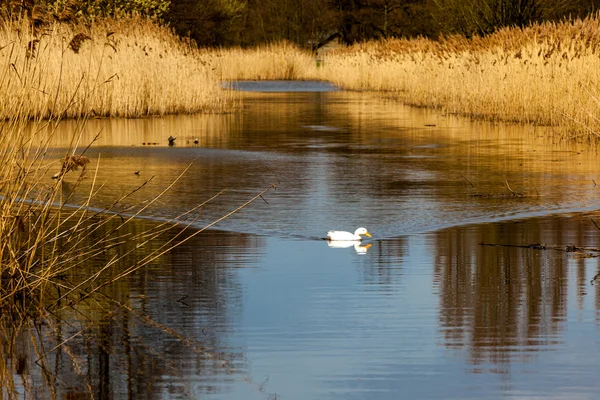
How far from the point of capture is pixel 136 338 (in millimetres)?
6102

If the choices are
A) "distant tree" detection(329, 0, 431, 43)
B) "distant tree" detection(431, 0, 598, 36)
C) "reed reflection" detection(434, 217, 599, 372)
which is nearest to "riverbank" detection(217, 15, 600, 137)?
"distant tree" detection(431, 0, 598, 36)

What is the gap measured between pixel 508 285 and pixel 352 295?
39.2 inches

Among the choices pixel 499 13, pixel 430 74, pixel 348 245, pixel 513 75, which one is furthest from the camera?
pixel 499 13

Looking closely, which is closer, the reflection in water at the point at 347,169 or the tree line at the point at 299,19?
the reflection in water at the point at 347,169

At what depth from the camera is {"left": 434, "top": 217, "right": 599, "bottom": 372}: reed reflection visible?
6.01 metres

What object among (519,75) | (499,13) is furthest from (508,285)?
(499,13)

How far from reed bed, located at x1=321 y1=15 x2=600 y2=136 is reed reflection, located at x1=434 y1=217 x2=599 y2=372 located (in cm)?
701

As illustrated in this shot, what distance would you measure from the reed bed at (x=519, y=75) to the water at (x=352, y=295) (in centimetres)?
516

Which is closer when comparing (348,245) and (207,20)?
(348,245)

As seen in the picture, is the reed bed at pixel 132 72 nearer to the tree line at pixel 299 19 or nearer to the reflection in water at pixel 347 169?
the reflection in water at pixel 347 169

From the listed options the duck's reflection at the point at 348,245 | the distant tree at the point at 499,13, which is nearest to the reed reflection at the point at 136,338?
the duck's reflection at the point at 348,245

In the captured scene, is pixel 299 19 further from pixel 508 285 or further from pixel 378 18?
pixel 508 285

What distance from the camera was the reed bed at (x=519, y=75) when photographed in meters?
20.5

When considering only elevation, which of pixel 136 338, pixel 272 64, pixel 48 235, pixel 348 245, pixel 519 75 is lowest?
pixel 136 338
